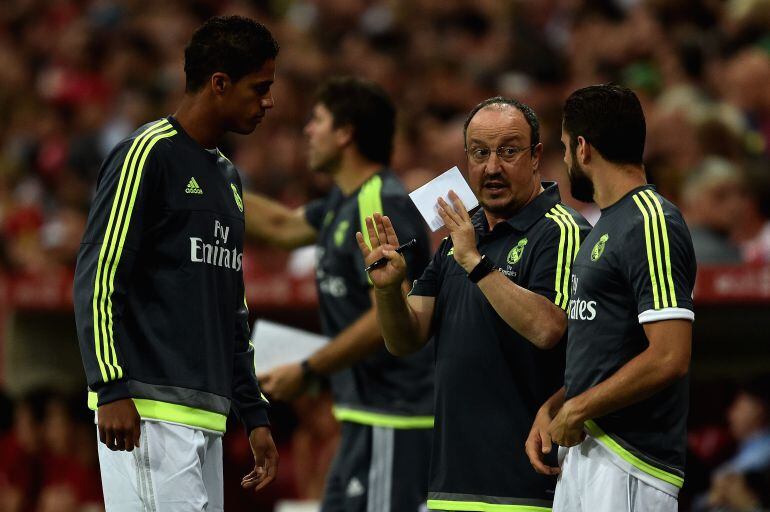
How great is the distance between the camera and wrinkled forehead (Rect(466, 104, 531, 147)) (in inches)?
172

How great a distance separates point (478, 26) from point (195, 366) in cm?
859

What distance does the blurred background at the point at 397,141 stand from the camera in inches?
296

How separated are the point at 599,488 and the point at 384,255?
0.97 meters

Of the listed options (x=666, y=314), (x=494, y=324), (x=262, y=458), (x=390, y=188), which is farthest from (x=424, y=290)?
(x=390, y=188)

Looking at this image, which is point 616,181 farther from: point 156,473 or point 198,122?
point 156,473

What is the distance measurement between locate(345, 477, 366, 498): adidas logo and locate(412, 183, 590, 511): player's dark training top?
1.37 metres

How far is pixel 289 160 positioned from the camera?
1104cm

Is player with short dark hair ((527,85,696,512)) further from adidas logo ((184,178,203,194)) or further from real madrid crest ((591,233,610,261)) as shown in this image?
adidas logo ((184,178,203,194))

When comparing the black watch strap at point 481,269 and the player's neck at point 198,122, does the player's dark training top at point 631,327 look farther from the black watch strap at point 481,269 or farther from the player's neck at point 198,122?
the player's neck at point 198,122

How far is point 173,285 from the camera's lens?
4.08m

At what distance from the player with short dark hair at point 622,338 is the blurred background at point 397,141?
2.62m

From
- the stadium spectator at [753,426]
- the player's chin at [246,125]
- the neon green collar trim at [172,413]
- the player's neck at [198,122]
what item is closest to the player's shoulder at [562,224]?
the player's chin at [246,125]

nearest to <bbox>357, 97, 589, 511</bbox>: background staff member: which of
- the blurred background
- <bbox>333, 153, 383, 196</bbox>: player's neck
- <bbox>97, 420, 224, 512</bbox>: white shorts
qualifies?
<bbox>97, 420, 224, 512</bbox>: white shorts

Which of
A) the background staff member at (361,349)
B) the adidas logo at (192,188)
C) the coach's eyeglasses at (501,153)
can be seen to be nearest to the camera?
the adidas logo at (192,188)
